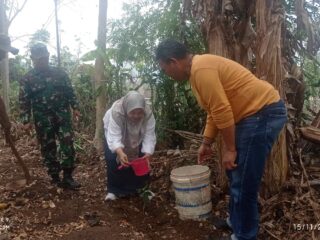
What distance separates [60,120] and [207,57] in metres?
2.31

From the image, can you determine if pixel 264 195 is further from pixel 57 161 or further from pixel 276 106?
pixel 57 161

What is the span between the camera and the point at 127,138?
3965 mm

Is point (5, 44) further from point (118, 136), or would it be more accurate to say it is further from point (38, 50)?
point (118, 136)

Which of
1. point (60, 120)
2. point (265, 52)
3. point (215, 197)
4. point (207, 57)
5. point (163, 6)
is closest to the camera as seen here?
point (207, 57)

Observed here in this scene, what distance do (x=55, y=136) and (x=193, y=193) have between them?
1867 millimetres

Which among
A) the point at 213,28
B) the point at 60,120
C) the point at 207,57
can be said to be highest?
the point at 213,28

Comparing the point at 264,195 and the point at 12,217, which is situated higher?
the point at 264,195

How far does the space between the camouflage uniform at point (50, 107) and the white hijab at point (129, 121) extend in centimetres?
81

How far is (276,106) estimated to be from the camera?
8.87ft

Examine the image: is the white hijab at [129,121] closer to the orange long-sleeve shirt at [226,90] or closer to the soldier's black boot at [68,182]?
the soldier's black boot at [68,182]

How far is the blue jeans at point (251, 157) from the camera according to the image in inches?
105

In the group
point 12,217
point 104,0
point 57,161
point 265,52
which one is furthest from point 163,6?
point 12,217

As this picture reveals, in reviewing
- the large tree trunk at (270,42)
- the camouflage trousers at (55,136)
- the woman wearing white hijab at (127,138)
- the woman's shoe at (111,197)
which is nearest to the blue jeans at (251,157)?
the large tree trunk at (270,42)

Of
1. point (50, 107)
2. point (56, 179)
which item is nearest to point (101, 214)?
point (56, 179)
